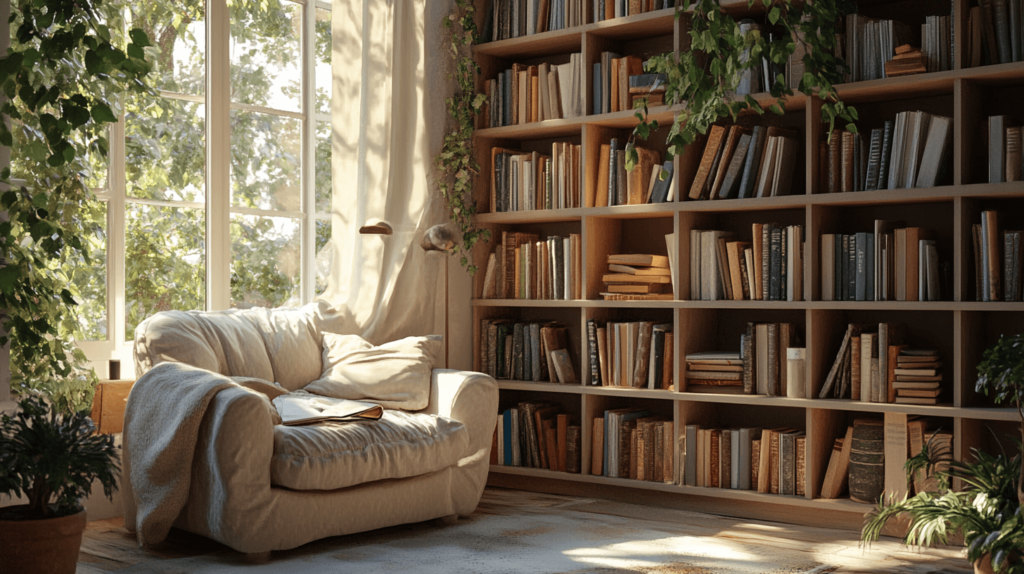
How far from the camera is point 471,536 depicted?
3410mm

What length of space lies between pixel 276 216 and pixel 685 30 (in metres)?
1.96

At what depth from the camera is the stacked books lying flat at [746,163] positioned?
149 inches

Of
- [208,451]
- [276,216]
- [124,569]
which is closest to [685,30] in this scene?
[276,216]

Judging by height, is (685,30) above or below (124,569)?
above

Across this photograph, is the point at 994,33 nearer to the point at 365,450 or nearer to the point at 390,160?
the point at 390,160

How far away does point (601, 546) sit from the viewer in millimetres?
3268

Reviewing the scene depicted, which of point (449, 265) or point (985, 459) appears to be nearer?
point (985, 459)

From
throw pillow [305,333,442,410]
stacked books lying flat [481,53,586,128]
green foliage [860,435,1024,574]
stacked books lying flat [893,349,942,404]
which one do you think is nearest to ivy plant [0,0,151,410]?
throw pillow [305,333,442,410]

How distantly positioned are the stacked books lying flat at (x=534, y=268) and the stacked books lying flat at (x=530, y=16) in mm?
912

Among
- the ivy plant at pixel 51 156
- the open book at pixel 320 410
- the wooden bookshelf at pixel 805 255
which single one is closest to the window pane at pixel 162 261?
the ivy plant at pixel 51 156

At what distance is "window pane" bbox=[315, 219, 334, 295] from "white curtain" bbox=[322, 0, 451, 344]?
0.22 m

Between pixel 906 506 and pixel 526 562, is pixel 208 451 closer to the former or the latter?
pixel 526 562

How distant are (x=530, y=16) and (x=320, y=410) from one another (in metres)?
2.06

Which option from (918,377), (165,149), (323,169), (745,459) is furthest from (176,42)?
(918,377)
